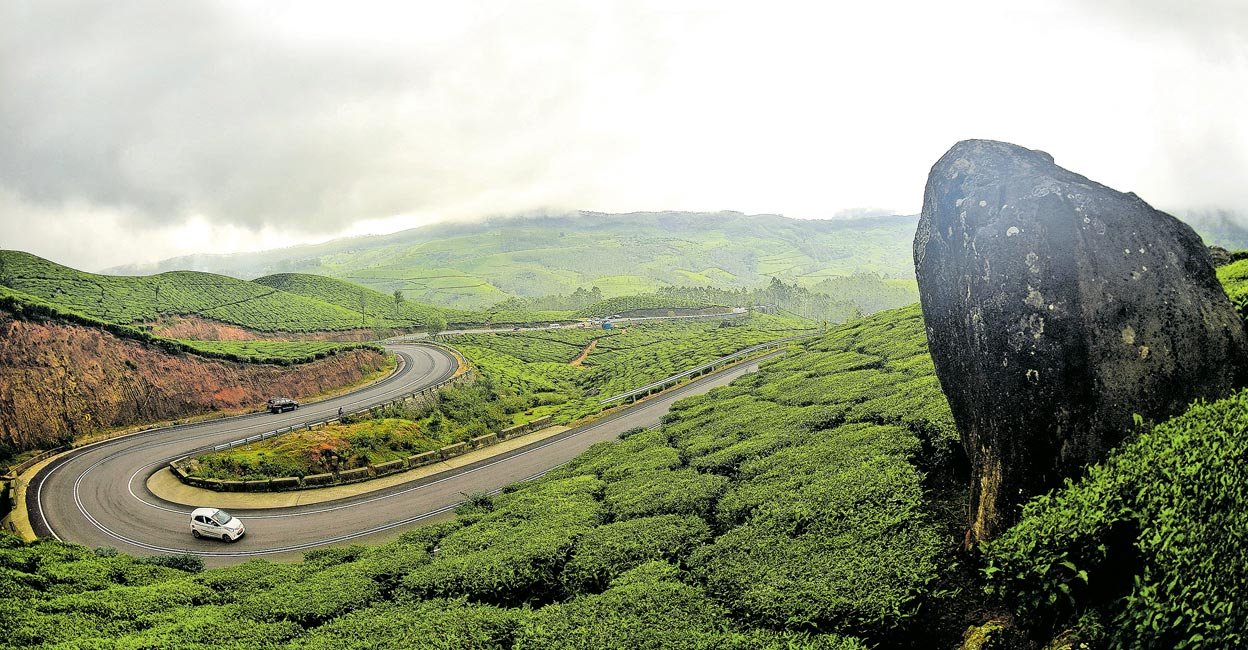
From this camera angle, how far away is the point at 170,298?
83.1 meters

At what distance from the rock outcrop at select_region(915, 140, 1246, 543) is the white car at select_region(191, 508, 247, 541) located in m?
30.6

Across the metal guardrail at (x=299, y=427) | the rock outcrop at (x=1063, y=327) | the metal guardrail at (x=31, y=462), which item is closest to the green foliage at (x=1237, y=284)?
the rock outcrop at (x=1063, y=327)

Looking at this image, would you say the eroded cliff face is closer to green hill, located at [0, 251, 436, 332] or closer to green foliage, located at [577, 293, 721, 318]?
green hill, located at [0, 251, 436, 332]

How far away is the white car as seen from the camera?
88.6ft

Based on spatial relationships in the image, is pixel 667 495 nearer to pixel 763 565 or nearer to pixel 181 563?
pixel 763 565

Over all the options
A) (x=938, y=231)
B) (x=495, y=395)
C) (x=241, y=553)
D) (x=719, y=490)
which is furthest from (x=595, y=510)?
(x=495, y=395)

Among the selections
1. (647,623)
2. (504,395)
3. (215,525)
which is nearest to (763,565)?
(647,623)

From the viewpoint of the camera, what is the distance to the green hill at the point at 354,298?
126062mm

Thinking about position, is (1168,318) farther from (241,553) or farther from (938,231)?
(241,553)

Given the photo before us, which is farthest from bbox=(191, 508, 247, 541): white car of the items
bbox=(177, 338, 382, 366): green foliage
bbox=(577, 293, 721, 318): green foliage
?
bbox=(577, 293, 721, 318): green foliage

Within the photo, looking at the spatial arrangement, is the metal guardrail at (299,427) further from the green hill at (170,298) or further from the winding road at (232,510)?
the green hill at (170,298)

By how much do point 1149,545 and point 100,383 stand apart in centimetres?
6041

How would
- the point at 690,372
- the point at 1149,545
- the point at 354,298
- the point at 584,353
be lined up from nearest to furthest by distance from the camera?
1. the point at 1149,545
2. the point at 690,372
3. the point at 584,353
4. the point at 354,298

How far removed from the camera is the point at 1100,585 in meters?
7.80
